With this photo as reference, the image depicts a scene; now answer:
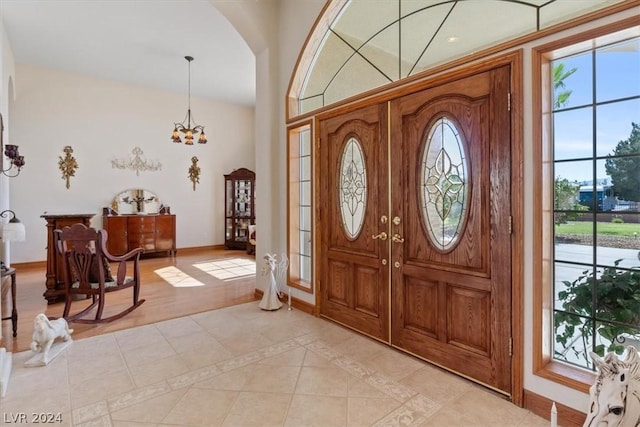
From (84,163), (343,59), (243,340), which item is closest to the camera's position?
(243,340)

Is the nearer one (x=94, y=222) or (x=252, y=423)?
(x=252, y=423)

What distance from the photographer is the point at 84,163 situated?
7.02 m

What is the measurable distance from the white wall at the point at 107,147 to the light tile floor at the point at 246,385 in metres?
5.03

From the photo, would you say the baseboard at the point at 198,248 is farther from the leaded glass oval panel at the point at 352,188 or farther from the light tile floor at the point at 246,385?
the leaded glass oval panel at the point at 352,188

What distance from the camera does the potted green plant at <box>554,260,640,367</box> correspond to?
72.0 inches

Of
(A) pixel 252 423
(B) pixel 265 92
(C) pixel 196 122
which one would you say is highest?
(C) pixel 196 122

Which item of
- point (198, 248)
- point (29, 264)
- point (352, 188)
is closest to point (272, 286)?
point (352, 188)

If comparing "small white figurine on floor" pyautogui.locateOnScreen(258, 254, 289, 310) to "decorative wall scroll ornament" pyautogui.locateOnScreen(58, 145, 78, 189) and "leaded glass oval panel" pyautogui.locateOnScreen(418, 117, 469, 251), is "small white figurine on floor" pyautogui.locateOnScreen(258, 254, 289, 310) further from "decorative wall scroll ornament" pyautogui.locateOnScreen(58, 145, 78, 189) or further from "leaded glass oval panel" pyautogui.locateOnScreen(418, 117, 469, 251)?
A: "decorative wall scroll ornament" pyautogui.locateOnScreen(58, 145, 78, 189)

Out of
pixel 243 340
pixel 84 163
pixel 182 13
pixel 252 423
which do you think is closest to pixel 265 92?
pixel 182 13

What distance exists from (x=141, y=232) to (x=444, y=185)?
6.88 m

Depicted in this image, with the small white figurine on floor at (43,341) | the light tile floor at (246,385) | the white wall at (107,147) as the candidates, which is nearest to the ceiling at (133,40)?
the white wall at (107,147)

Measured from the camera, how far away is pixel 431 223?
2629 mm

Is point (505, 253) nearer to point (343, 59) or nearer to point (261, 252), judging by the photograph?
point (343, 59)

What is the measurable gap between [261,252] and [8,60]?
5.21 m
